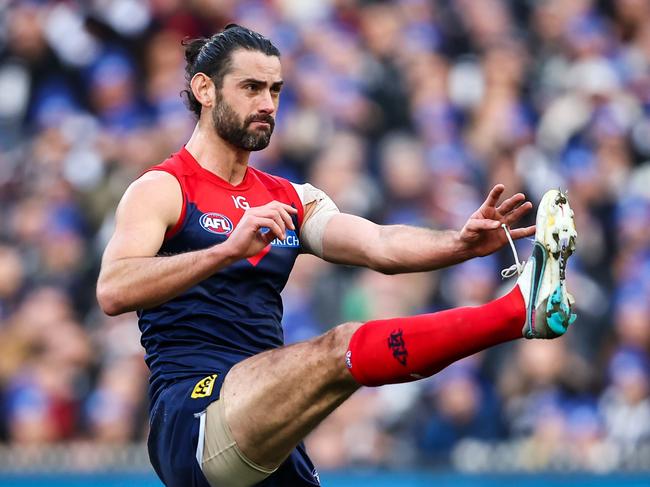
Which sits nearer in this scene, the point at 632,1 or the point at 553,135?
the point at 553,135

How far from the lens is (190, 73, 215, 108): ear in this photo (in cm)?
622

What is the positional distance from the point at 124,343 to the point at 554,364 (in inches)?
132

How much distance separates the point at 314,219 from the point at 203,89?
82cm

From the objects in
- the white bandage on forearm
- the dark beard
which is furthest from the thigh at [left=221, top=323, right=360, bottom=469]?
the dark beard

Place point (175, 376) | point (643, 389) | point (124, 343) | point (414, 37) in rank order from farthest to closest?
point (414, 37) < point (124, 343) < point (643, 389) < point (175, 376)

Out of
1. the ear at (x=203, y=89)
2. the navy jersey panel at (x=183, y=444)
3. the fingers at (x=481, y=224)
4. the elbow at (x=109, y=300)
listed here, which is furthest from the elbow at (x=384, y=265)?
the elbow at (x=109, y=300)

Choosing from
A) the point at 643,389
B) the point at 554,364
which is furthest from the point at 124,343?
the point at 643,389

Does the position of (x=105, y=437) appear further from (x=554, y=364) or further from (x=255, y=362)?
(x=255, y=362)

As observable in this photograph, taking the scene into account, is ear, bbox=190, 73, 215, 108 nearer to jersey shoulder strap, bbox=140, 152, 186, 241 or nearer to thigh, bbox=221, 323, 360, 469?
jersey shoulder strap, bbox=140, 152, 186, 241

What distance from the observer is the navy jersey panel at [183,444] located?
5.58m

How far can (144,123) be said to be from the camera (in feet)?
39.7

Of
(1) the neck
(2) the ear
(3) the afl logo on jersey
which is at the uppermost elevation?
(2) the ear

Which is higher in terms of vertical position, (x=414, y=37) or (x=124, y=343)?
(x=414, y=37)

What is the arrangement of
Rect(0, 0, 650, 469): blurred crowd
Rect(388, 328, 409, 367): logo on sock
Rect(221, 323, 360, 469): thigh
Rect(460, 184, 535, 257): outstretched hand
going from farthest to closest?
Rect(0, 0, 650, 469): blurred crowd < Rect(460, 184, 535, 257): outstretched hand < Rect(221, 323, 360, 469): thigh < Rect(388, 328, 409, 367): logo on sock
